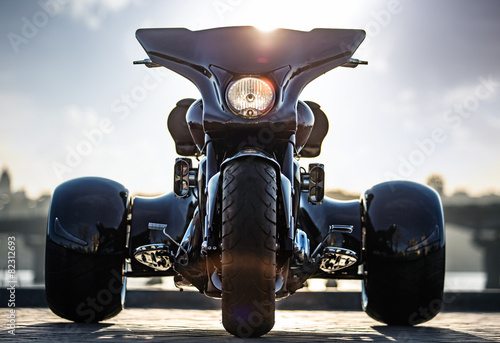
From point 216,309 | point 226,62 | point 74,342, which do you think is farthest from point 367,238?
point 216,309

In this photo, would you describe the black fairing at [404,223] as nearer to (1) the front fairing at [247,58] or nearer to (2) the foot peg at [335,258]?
(2) the foot peg at [335,258]

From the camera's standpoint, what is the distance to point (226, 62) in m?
5.21

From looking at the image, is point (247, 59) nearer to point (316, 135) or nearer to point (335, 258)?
point (316, 135)

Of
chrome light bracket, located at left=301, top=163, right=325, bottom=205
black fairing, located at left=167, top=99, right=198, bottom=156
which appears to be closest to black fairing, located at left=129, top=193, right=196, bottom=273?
black fairing, located at left=167, top=99, right=198, bottom=156

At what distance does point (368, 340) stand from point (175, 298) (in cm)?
695

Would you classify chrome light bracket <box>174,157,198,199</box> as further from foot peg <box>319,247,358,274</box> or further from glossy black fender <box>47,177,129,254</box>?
foot peg <box>319,247,358,274</box>

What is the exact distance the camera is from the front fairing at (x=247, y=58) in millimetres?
5051

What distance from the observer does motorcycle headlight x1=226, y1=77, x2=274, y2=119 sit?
16.1 ft

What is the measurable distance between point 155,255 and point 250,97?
137cm

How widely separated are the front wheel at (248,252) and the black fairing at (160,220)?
2.09 metres

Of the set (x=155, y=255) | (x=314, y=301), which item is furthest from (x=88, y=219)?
(x=314, y=301)

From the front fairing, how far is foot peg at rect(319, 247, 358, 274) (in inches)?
35.8

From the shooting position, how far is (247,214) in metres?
4.24

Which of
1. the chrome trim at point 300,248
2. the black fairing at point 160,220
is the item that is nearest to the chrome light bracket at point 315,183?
the chrome trim at point 300,248
